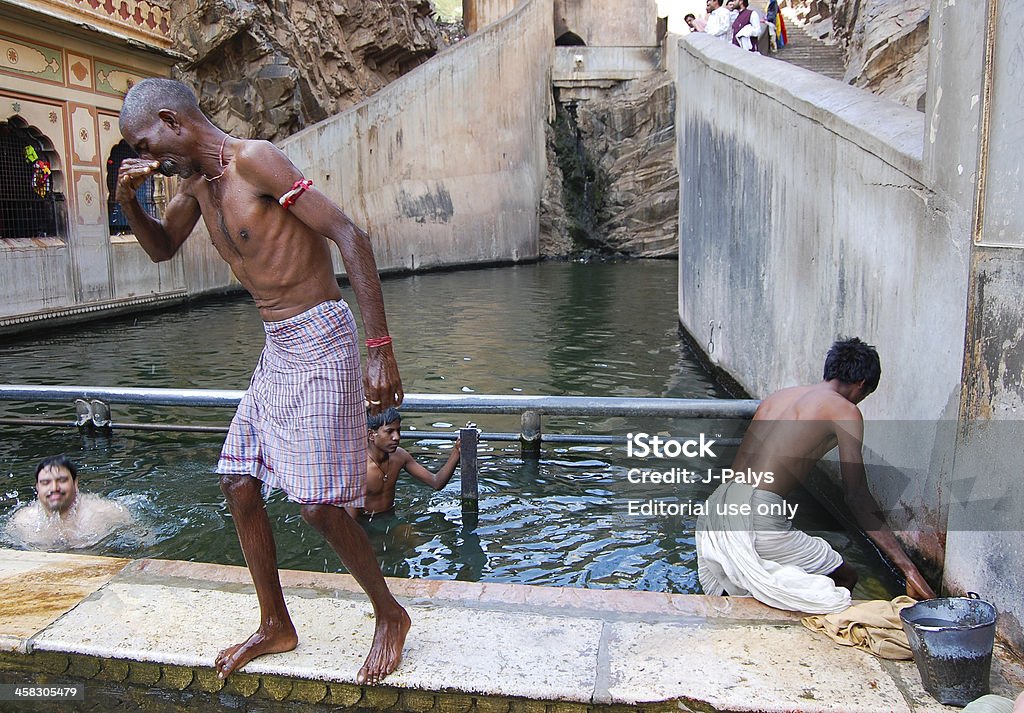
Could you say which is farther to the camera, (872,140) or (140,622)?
(872,140)

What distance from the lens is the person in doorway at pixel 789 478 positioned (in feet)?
12.4

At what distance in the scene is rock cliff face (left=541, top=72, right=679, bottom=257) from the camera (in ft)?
95.6

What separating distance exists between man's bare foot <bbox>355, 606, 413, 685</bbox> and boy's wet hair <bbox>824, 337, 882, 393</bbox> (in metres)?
2.16

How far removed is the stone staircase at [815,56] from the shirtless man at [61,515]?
10.9 m

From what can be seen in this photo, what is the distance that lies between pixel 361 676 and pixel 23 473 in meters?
5.18

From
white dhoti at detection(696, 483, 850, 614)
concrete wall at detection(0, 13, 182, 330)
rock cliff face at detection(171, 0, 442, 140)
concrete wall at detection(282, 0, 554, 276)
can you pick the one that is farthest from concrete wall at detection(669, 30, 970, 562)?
rock cliff face at detection(171, 0, 442, 140)

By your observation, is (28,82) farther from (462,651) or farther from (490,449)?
(462,651)

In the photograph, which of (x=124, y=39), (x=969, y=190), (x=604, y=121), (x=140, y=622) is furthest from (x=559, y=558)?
(x=604, y=121)

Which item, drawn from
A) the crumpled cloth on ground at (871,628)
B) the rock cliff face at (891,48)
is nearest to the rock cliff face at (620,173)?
the rock cliff face at (891,48)

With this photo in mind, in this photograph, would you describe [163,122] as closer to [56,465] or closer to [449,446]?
[56,465]

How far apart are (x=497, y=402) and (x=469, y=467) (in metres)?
0.46

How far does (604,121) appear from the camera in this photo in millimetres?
30828

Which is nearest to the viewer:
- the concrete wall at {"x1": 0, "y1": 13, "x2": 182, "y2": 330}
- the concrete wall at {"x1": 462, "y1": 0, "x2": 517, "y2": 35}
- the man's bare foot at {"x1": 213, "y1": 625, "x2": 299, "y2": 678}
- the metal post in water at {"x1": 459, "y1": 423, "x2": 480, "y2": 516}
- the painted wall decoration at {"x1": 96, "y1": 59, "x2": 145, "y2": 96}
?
the man's bare foot at {"x1": 213, "y1": 625, "x2": 299, "y2": 678}

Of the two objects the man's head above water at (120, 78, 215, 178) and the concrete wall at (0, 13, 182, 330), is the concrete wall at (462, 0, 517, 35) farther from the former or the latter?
the man's head above water at (120, 78, 215, 178)
